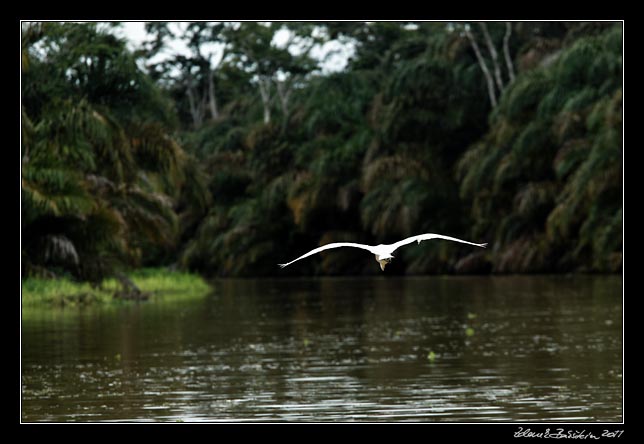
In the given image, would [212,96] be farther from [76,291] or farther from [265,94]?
[76,291]

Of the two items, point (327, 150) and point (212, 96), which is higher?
point (212, 96)

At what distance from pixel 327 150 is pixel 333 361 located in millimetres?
33820

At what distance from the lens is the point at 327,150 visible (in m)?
49.6

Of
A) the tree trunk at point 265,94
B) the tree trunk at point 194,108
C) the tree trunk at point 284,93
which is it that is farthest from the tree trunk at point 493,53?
the tree trunk at point 194,108

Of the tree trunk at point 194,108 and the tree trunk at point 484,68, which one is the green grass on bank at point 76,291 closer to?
the tree trunk at point 484,68

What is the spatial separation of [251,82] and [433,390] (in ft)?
168

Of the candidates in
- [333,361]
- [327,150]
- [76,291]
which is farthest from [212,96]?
[333,361]

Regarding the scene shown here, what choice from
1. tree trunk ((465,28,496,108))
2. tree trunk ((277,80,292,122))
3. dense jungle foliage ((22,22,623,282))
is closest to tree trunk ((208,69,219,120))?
dense jungle foliage ((22,22,623,282))

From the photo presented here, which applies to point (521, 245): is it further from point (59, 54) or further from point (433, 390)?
point (433, 390)

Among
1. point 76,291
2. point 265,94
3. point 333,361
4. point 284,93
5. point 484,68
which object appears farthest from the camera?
point 284,93

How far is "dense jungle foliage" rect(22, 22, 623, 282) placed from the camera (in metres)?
29.4

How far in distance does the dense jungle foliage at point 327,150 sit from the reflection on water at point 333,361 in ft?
11.3

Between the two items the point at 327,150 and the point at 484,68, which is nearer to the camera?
the point at 484,68

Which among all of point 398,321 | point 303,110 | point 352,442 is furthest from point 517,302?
point 303,110
